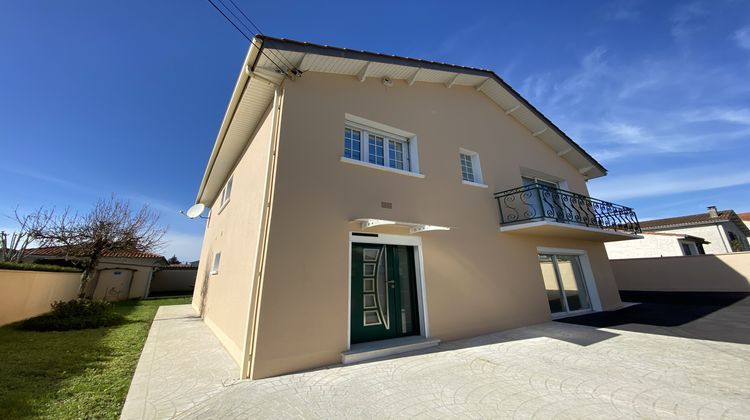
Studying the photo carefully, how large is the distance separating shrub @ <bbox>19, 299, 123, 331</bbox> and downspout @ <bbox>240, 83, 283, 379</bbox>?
8358 millimetres

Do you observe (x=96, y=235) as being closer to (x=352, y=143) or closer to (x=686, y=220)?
(x=352, y=143)

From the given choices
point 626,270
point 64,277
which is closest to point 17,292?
point 64,277

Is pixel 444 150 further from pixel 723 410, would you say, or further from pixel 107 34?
pixel 107 34

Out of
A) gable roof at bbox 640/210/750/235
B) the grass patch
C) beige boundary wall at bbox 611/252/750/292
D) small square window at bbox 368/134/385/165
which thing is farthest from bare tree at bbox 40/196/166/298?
gable roof at bbox 640/210/750/235

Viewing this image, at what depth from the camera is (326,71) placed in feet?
21.4

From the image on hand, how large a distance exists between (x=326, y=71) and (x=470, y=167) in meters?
5.47

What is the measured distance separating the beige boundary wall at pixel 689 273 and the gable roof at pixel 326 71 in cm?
A: 933

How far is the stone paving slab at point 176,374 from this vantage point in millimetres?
3512

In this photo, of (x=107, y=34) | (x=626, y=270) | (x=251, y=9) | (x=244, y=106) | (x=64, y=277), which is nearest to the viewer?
(x=251, y=9)

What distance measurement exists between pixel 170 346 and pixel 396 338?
17.8ft

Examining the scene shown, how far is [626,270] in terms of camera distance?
1772 cm

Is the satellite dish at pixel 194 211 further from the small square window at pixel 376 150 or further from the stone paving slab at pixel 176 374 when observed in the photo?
the small square window at pixel 376 150

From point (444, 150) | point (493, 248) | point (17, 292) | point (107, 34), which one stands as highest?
point (107, 34)

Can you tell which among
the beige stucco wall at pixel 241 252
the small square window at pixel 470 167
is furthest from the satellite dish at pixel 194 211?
the small square window at pixel 470 167
